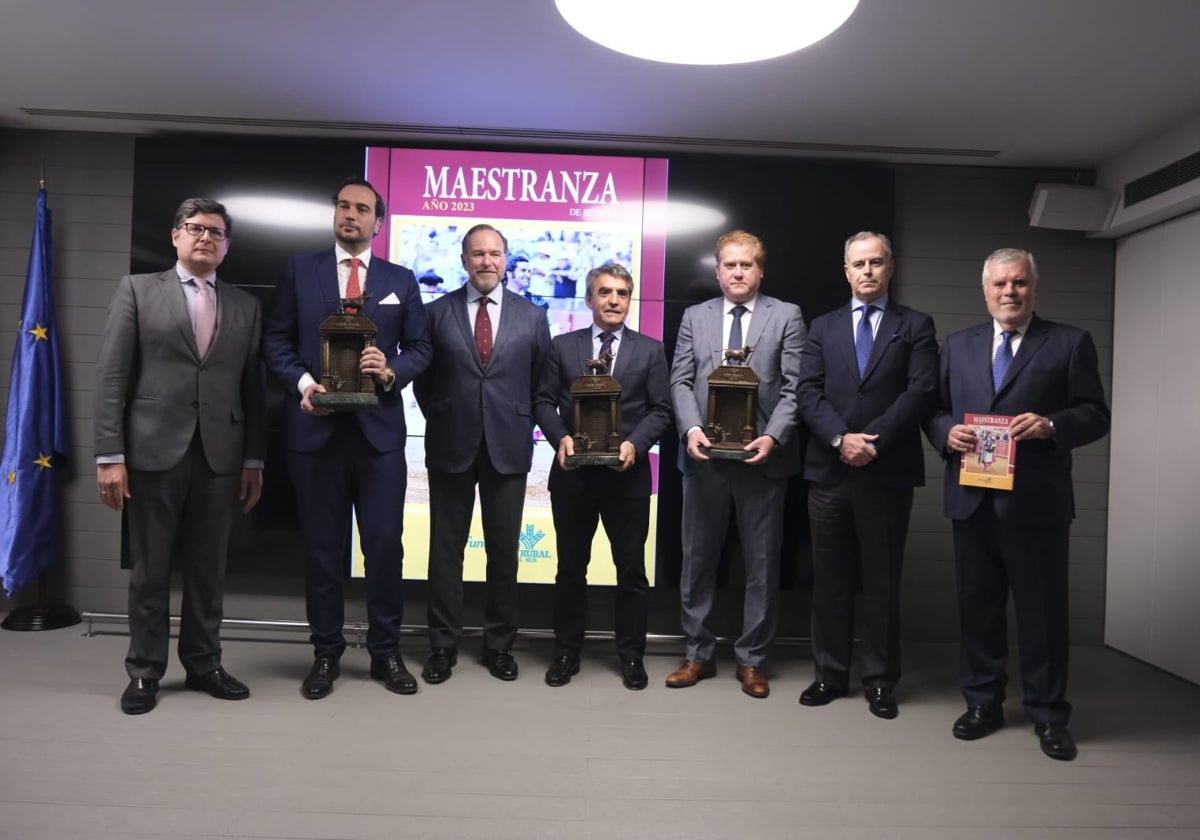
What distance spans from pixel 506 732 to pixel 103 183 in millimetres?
3848

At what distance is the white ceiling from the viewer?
A: 3.15 metres

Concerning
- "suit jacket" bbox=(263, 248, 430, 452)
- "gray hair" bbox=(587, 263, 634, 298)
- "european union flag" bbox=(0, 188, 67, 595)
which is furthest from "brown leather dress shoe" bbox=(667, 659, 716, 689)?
"european union flag" bbox=(0, 188, 67, 595)

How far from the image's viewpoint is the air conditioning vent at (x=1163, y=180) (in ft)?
12.8

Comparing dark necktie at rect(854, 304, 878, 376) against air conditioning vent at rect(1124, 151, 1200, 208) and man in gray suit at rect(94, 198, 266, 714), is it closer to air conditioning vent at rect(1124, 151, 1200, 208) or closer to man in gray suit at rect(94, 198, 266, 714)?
air conditioning vent at rect(1124, 151, 1200, 208)

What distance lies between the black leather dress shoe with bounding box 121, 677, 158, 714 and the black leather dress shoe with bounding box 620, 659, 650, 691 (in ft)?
6.17

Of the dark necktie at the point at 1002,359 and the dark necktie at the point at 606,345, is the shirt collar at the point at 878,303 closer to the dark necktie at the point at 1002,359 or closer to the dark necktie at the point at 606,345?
the dark necktie at the point at 1002,359

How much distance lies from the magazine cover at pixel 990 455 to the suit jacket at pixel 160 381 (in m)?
2.82

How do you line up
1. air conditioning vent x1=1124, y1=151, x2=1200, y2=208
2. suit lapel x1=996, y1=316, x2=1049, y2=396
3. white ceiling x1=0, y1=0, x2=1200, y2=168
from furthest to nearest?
air conditioning vent x1=1124, y1=151, x2=1200, y2=208
white ceiling x1=0, y1=0, x2=1200, y2=168
suit lapel x1=996, y1=316, x2=1049, y2=396

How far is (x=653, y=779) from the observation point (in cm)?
269

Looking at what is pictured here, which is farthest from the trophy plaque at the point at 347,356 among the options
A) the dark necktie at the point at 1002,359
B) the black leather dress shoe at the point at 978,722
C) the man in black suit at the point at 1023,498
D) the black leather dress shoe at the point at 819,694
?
the black leather dress shoe at the point at 978,722

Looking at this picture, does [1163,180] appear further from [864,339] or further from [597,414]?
[597,414]

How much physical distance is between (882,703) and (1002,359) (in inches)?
56.6

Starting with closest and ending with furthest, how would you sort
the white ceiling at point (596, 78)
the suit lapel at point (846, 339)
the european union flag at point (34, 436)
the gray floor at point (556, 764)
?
the gray floor at point (556, 764), the white ceiling at point (596, 78), the suit lapel at point (846, 339), the european union flag at point (34, 436)

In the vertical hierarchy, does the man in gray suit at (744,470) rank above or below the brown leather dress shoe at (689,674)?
above
